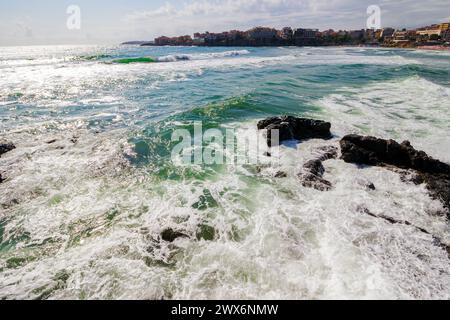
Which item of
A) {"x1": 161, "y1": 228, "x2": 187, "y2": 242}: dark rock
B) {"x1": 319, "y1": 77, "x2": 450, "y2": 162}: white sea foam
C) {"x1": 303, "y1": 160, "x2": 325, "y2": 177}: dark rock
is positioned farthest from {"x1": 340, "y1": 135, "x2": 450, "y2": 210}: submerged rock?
{"x1": 161, "y1": 228, "x2": 187, "y2": 242}: dark rock

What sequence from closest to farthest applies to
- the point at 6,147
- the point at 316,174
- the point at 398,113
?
the point at 316,174
the point at 6,147
the point at 398,113

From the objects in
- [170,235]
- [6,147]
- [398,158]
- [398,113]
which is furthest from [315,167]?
[6,147]

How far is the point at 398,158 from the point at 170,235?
24.0ft

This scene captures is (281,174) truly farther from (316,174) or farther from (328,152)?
(328,152)

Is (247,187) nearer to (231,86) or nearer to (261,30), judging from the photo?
(231,86)

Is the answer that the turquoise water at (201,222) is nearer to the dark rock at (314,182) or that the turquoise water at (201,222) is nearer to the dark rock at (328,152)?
the dark rock at (314,182)

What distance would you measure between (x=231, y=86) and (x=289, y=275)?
2012 centimetres

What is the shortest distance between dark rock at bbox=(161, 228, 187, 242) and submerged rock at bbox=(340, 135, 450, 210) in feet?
19.6

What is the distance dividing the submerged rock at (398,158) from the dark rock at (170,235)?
19.6 feet

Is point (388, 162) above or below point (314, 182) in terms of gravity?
above

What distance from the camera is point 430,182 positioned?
7.21 metres

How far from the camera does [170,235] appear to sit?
5.79 metres

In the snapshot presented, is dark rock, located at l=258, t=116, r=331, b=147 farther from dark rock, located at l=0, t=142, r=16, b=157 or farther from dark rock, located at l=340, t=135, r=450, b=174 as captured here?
dark rock, located at l=0, t=142, r=16, b=157
